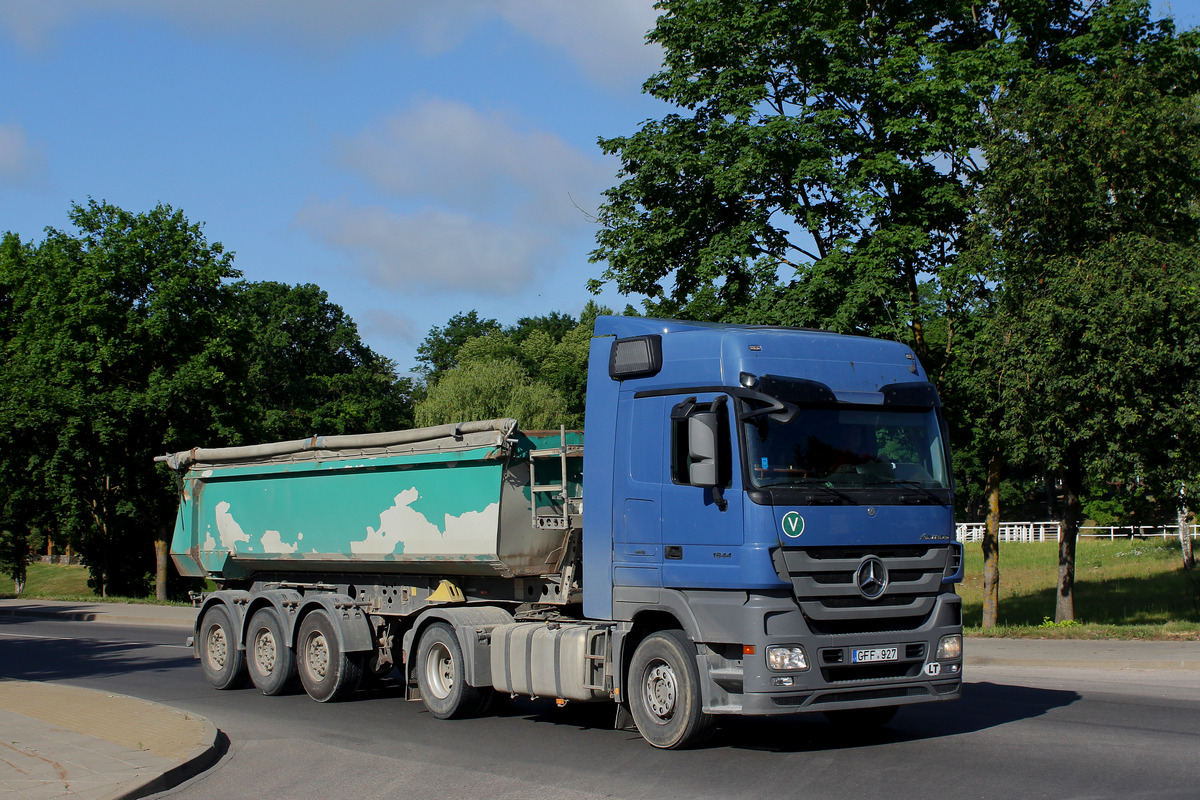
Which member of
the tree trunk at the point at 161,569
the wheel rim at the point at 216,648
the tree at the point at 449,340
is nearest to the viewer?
the wheel rim at the point at 216,648

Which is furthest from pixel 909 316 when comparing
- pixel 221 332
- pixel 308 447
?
pixel 221 332

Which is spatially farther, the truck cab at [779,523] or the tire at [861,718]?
the tire at [861,718]

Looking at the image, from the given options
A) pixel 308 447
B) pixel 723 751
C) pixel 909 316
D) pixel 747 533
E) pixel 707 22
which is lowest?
pixel 723 751

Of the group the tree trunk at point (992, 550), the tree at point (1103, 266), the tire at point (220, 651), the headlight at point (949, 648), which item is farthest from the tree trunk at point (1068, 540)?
the tire at point (220, 651)

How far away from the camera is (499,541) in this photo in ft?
35.4

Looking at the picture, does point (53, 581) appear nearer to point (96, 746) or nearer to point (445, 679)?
point (445, 679)

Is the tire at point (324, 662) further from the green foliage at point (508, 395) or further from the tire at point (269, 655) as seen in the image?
the green foliage at point (508, 395)

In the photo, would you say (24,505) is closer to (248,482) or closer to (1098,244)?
(248,482)

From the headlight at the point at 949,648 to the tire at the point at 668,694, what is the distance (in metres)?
Result: 1.94

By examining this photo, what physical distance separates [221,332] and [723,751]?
103ft

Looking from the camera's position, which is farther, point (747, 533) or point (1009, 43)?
point (1009, 43)

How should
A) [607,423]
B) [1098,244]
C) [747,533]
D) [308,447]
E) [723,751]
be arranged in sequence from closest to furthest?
[747,533] → [723,751] → [607,423] → [308,447] → [1098,244]

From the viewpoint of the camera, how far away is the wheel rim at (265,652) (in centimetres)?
1377

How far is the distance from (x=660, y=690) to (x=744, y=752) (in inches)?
33.3
